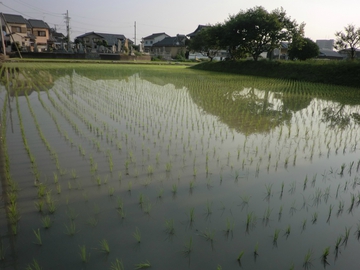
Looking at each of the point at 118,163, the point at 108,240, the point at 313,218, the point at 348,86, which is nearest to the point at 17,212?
the point at 108,240

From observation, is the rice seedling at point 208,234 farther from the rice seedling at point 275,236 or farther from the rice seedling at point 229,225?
the rice seedling at point 275,236

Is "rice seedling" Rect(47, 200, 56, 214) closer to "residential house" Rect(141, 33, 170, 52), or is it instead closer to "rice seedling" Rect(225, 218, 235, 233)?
"rice seedling" Rect(225, 218, 235, 233)

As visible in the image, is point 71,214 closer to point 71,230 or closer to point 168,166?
point 71,230

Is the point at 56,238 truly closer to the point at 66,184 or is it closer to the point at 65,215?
the point at 65,215

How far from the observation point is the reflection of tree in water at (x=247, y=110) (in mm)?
5708

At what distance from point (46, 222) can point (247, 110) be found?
583cm

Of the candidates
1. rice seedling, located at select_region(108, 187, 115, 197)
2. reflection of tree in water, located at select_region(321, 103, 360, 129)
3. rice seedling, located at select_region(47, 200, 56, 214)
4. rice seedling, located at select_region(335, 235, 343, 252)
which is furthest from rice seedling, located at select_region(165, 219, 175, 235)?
reflection of tree in water, located at select_region(321, 103, 360, 129)

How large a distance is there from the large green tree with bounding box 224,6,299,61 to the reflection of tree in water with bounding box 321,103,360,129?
41.3 feet

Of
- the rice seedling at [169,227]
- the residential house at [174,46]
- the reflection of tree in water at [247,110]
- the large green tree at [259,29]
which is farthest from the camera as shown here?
the residential house at [174,46]

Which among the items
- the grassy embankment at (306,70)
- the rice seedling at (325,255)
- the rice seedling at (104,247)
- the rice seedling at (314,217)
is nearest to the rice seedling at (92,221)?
the rice seedling at (104,247)

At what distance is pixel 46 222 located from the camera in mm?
2291

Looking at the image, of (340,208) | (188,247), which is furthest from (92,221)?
(340,208)

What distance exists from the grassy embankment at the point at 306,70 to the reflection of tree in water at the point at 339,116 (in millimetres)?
6996

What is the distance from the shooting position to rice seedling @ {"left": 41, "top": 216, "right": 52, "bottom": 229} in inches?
89.4
